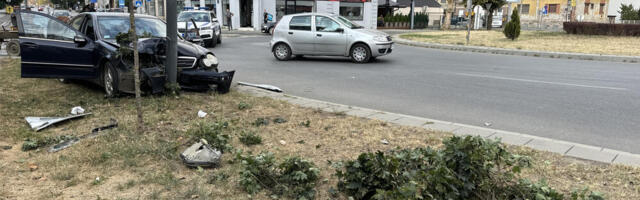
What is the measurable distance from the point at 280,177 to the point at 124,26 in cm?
592

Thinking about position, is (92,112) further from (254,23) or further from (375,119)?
(254,23)

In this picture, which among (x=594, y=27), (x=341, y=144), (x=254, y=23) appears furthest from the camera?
(x=254, y=23)

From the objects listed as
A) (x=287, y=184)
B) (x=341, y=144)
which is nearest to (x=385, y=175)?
(x=287, y=184)

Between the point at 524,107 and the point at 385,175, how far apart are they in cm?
497

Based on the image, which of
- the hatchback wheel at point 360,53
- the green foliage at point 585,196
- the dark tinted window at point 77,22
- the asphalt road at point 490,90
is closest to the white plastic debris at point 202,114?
the asphalt road at point 490,90

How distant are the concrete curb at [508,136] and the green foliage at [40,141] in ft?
10.3

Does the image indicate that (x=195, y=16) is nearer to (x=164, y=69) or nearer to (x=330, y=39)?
(x=330, y=39)

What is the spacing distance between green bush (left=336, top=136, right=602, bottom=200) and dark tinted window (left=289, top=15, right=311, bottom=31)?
11.2 metres

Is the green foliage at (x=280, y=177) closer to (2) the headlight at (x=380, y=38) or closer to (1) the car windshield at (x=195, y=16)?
(2) the headlight at (x=380, y=38)

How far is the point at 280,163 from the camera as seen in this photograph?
4.10m

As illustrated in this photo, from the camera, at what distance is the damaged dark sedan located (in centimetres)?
Answer: 722

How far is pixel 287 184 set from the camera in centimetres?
374

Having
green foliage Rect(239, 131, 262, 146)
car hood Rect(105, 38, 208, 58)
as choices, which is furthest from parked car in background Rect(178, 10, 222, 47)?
green foliage Rect(239, 131, 262, 146)

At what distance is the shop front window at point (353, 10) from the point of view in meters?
44.9
